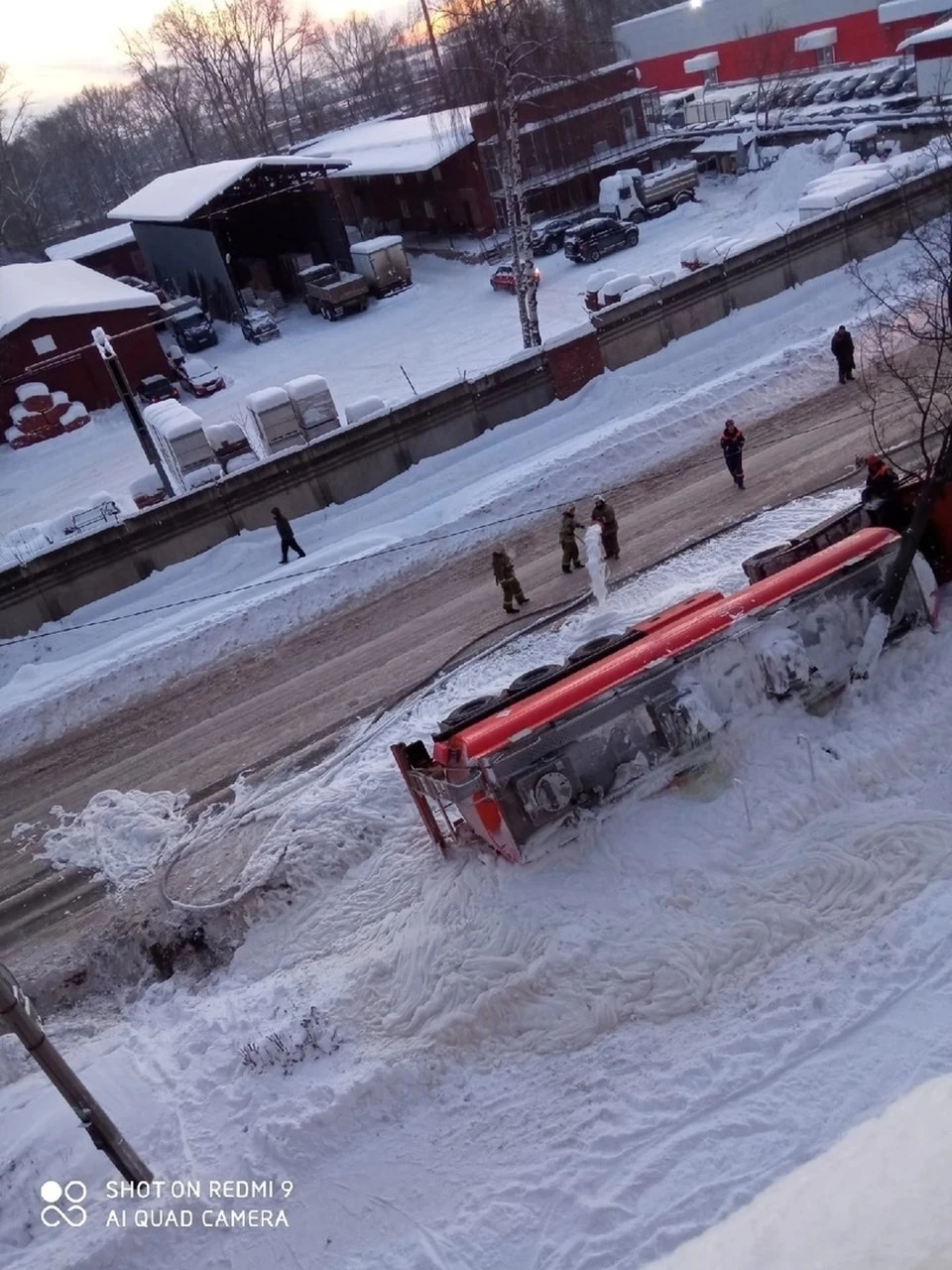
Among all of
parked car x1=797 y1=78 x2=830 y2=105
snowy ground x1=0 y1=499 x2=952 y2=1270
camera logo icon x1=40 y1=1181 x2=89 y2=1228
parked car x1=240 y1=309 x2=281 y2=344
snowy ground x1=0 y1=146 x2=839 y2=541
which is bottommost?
snowy ground x1=0 y1=499 x2=952 y2=1270

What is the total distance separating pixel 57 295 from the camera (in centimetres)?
3306

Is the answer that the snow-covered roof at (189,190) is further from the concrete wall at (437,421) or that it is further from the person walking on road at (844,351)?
the person walking on road at (844,351)

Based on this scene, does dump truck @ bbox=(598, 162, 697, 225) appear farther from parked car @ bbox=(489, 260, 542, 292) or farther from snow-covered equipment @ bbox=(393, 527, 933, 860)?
snow-covered equipment @ bbox=(393, 527, 933, 860)

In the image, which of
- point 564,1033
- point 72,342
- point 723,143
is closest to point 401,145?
point 723,143

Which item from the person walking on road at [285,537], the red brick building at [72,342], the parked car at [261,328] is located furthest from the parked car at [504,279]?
the person walking on road at [285,537]

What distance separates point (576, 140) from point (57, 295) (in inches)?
832

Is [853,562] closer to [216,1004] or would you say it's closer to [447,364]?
[216,1004]

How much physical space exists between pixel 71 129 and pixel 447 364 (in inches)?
3668

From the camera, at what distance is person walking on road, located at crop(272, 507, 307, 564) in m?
16.9

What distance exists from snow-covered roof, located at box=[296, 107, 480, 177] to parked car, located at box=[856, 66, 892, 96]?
17.8 m

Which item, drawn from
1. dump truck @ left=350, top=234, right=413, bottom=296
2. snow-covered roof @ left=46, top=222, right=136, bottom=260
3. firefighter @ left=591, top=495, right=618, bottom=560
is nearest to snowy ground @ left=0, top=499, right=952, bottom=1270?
firefighter @ left=591, top=495, right=618, bottom=560

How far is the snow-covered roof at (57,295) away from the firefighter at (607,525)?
23.7m

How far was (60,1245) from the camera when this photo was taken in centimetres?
710

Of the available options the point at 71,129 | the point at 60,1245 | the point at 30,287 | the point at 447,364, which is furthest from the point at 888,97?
the point at 71,129
